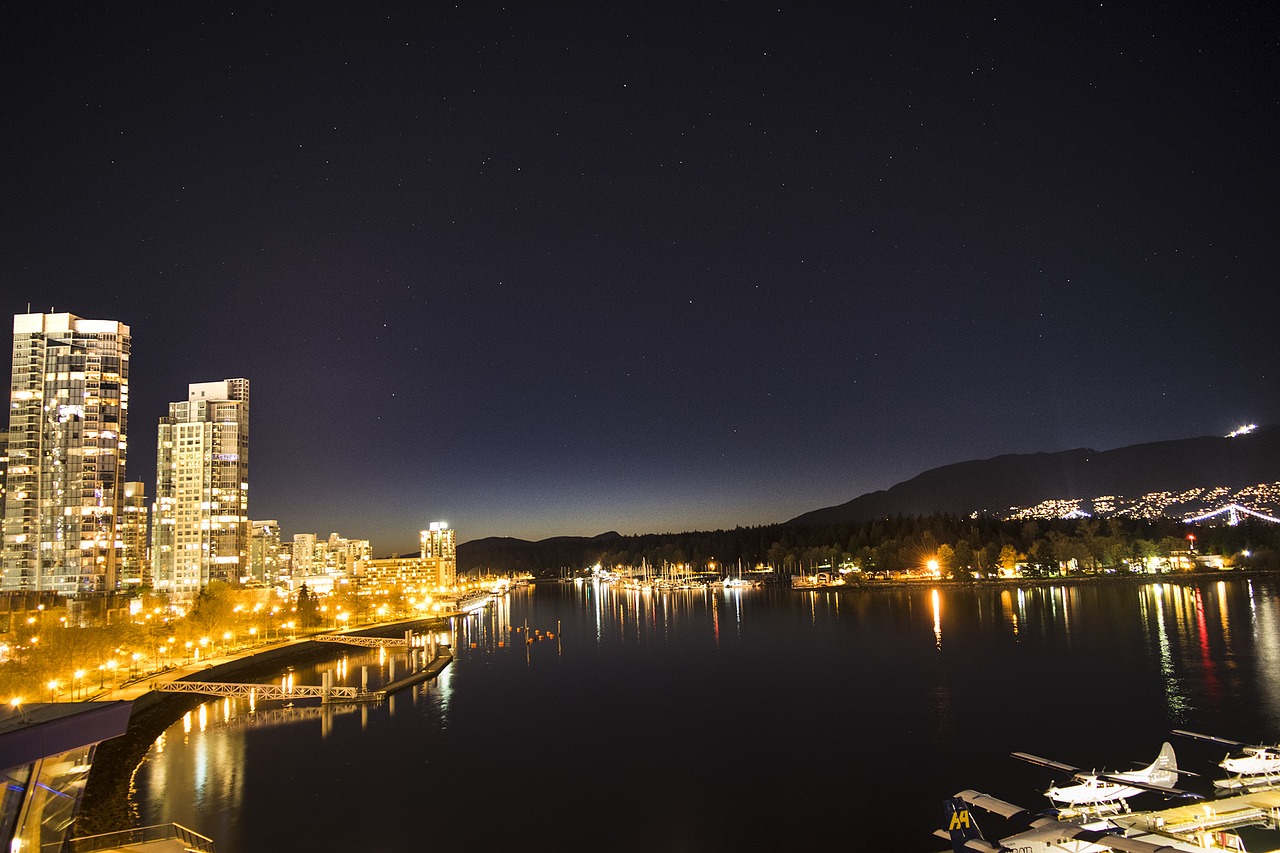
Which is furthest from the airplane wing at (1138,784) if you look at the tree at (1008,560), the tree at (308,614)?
the tree at (1008,560)

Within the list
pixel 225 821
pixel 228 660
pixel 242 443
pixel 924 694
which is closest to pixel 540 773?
pixel 225 821

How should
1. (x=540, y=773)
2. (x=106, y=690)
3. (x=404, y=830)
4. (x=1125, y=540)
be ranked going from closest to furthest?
(x=404, y=830), (x=540, y=773), (x=106, y=690), (x=1125, y=540)

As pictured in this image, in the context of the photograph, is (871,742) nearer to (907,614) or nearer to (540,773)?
(540,773)

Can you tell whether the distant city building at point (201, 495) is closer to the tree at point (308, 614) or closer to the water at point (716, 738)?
the tree at point (308, 614)

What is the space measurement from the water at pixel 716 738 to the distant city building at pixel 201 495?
66.1 metres

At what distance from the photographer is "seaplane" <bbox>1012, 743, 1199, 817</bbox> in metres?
20.8

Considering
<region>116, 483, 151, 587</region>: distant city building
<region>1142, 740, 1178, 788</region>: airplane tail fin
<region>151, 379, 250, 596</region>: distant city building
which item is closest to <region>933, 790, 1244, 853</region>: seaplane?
<region>1142, 740, 1178, 788</region>: airplane tail fin

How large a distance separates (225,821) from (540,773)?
9816 mm

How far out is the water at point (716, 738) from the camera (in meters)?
23.0

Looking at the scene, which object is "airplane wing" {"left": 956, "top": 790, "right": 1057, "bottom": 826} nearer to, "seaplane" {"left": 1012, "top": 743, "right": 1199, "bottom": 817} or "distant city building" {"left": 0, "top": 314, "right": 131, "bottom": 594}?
"seaplane" {"left": 1012, "top": 743, "right": 1199, "bottom": 817}

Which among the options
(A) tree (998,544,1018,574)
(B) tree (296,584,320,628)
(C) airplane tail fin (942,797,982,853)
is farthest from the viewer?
(A) tree (998,544,1018,574)

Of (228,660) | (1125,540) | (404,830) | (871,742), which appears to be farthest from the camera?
(1125,540)

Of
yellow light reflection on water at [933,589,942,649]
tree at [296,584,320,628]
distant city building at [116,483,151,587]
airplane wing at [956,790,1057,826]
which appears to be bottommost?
yellow light reflection on water at [933,589,942,649]

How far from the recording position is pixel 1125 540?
4776 inches
